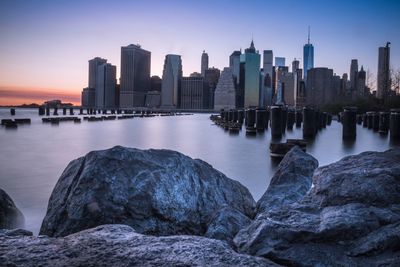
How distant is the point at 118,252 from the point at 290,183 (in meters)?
4.25

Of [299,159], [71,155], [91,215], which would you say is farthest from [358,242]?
[71,155]

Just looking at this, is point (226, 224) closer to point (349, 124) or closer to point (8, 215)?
point (8, 215)

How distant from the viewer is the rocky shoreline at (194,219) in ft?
8.33

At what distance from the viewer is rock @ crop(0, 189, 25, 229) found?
514 centimetres

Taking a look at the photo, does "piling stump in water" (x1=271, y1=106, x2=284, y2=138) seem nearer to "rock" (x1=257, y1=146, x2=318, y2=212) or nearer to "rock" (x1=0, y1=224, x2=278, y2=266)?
"rock" (x1=257, y1=146, x2=318, y2=212)

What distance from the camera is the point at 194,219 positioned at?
4.84 meters

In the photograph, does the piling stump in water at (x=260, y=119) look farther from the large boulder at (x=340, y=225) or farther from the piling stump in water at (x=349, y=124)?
the large boulder at (x=340, y=225)

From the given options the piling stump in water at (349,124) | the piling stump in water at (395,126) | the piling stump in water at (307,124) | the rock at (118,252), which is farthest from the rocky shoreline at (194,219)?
the piling stump in water at (307,124)

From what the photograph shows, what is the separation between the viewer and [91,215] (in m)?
4.30

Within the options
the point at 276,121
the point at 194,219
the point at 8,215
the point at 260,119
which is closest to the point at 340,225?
the point at 194,219

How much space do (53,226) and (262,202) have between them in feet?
9.49

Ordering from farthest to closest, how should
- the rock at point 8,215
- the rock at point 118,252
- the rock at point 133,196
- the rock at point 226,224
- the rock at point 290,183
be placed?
the rock at point 290,183, the rock at point 8,215, the rock at point 133,196, the rock at point 226,224, the rock at point 118,252

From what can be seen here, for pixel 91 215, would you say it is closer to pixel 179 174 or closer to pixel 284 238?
pixel 179 174

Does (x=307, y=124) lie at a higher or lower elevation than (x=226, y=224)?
higher
